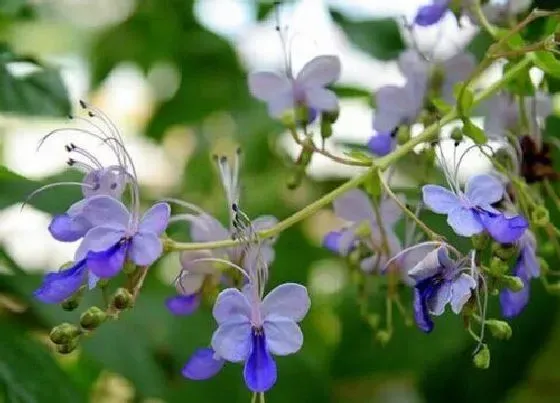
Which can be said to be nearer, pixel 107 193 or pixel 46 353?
pixel 107 193

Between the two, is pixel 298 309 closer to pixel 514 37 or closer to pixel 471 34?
pixel 514 37

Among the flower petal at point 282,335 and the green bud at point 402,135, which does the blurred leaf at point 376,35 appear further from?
the flower petal at point 282,335

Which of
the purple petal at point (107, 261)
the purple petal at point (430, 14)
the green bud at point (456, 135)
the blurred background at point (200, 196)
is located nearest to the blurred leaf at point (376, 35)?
the blurred background at point (200, 196)


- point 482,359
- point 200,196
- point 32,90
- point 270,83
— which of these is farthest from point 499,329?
point 200,196

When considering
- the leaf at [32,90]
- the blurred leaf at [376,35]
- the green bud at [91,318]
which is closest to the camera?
the green bud at [91,318]

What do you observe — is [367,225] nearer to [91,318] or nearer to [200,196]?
[91,318]

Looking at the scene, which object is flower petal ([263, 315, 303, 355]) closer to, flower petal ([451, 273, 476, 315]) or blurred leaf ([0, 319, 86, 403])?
flower petal ([451, 273, 476, 315])

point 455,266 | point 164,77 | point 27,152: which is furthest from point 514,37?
point 27,152
